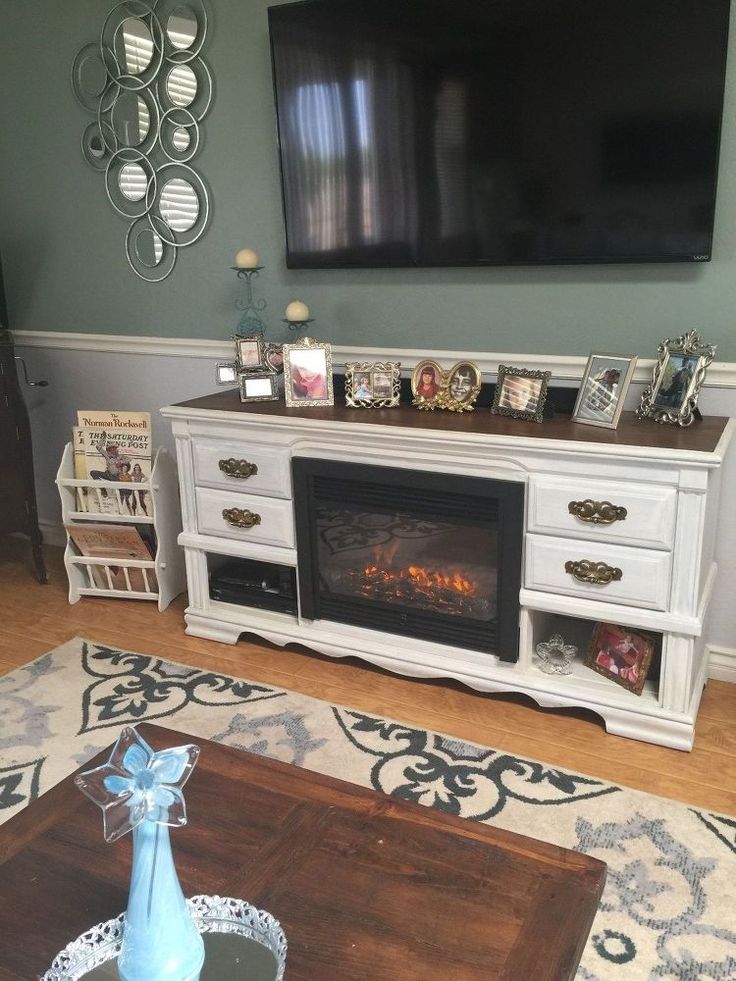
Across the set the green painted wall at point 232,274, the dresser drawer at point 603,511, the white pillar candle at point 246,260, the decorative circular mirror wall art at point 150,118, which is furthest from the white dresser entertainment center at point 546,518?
the decorative circular mirror wall art at point 150,118

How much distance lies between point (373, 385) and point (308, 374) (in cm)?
21

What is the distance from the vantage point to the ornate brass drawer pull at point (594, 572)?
7.07 ft

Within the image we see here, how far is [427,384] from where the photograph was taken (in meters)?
2.54

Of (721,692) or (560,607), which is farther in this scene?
(721,692)

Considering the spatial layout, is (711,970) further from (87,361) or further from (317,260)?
(87,361)

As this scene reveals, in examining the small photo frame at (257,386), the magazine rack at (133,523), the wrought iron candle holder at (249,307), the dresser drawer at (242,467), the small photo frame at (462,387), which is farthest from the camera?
the magazine rack at (133,523)

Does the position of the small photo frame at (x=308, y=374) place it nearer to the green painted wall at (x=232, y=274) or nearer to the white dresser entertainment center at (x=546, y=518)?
the white dresser entertainment center at (x=546, y=518)

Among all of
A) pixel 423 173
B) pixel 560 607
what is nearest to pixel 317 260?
pixel 423 173

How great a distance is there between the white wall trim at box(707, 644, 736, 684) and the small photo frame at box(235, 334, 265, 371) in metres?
1.64

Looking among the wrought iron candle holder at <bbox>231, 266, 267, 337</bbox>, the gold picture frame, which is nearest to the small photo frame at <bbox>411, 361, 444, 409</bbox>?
the gold picture frame

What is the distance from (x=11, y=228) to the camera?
11.5 feet

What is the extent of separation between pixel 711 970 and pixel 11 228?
344cm

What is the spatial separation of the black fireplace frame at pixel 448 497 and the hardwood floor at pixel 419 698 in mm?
172

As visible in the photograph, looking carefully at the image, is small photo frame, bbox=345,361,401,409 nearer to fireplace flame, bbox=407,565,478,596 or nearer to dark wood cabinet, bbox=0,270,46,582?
fireplace flame, bbox=407,565,478,596
